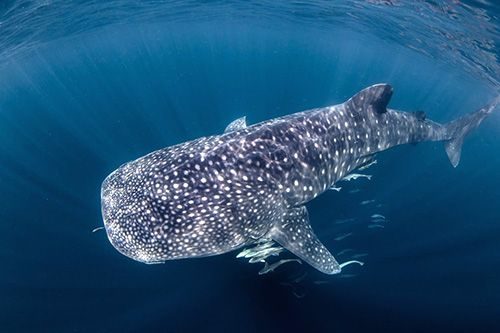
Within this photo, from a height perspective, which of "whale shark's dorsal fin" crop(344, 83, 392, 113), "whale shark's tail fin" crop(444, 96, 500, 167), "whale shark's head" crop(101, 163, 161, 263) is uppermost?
"whale shark's dorsal fin" crop(344, 83, 392, 113)

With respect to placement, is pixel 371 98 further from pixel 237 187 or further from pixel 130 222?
pixel 130 222

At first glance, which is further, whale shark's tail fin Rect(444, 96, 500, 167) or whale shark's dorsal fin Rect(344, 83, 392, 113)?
whale shark's tail fin Rect(444, 96, 500, 167)

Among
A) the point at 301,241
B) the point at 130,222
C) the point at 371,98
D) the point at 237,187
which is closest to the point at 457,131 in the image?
the point at 371,98

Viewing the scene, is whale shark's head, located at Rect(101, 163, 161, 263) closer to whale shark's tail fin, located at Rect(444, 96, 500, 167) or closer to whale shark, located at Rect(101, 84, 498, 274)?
whale shark, located at Rect(101, 84, 498, 274)

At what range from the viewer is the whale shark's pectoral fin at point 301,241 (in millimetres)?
5711

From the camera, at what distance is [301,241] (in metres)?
5.86

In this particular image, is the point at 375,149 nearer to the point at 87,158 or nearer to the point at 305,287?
the point at 305,287

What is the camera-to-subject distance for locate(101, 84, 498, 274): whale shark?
4730 mm

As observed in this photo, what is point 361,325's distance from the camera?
7.51 m

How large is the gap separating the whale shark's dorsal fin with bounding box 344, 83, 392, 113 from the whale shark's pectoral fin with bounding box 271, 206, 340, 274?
297cm

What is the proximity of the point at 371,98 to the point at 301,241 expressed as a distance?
3.79 meters

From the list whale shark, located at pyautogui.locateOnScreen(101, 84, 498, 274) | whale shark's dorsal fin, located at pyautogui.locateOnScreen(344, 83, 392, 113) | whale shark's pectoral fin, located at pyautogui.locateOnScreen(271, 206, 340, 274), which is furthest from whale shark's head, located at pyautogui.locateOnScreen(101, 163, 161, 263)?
whale shark's dorsal fin, located at pyautogui.locateOnScreen(344, 83, 392, 113)

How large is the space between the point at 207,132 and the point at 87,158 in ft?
22.2

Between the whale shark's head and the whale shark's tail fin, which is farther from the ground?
the whale shark's head
